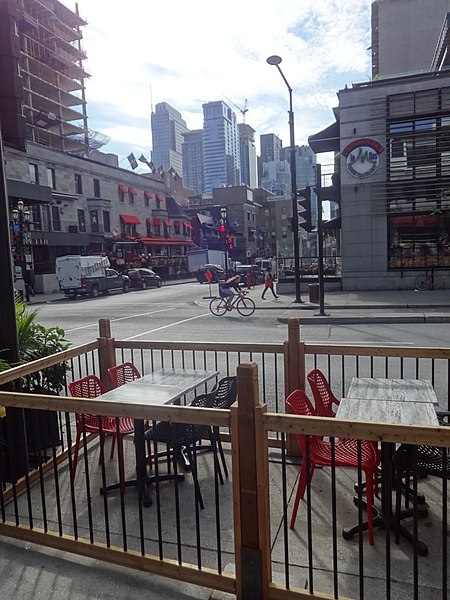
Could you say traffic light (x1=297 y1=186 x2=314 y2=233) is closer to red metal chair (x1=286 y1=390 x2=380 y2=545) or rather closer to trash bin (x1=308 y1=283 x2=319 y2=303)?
trash bin (x1=308 y1=283 x2=319 y2=303)

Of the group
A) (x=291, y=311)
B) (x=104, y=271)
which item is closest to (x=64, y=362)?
(x=291, y=311)

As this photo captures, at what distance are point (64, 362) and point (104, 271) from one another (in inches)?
1189

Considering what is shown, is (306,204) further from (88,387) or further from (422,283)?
(88,387)

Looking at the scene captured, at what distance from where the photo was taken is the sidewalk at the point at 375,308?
48.4ft

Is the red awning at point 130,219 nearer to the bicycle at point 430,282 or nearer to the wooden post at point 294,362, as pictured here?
the bicycle at point 430,282

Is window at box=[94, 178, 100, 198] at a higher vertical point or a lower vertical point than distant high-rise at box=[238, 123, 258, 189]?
lower

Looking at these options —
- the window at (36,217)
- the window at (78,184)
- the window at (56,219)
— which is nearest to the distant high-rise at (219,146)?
the window at (78,184)

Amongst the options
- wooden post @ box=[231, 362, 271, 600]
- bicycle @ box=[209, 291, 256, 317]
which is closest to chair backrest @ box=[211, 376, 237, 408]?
wooden post @ box=[231, 362, 271, 600]

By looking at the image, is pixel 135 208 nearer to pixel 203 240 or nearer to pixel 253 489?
pixel 203 240

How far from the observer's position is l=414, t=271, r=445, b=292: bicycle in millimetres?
22891

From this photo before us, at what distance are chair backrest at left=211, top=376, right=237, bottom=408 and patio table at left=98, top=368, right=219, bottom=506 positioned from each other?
0.63 ft

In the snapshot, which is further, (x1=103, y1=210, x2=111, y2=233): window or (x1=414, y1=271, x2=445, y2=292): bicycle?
(x1=103, y1=210, x2=111, y2=233): window

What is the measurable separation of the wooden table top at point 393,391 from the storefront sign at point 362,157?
2136cm

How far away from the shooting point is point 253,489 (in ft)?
9.14
